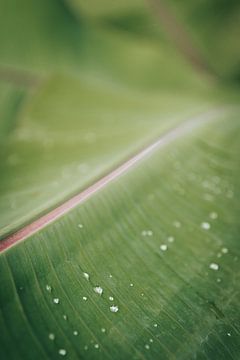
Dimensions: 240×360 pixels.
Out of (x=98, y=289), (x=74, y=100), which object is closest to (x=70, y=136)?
(x=74, y=100)

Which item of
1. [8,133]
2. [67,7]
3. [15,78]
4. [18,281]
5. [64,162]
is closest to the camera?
[18,281]

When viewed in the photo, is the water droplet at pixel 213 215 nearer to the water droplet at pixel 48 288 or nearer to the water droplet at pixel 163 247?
the water droplet at pixel 163 247

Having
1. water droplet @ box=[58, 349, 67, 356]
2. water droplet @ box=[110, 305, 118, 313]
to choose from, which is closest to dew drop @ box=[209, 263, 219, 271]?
Result: water droplet @ box=[110, 305, 118, 313]

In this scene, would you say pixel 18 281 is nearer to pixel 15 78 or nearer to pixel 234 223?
pixel 234 223

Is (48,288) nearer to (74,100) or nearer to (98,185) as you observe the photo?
(98,185)

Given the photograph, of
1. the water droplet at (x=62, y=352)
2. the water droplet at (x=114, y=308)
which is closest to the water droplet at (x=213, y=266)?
the water droplet at (x=114, y=308)

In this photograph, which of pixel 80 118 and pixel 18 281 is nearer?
pixel 18 281

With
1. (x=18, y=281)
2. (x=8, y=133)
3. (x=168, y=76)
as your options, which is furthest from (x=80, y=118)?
(x=18, y=281)
